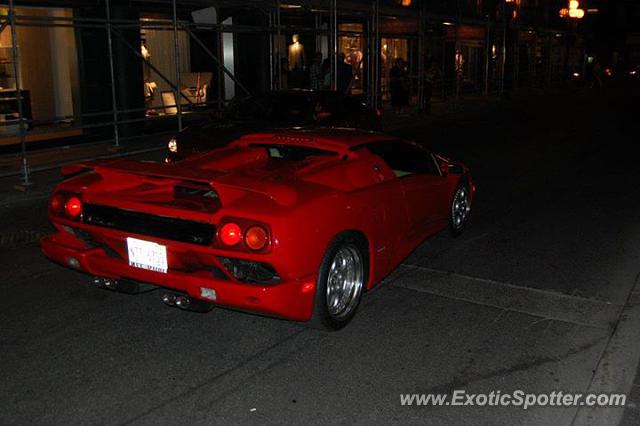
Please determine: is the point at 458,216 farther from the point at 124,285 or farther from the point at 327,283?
the point at 124,285

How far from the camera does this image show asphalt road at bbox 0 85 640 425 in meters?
3.75

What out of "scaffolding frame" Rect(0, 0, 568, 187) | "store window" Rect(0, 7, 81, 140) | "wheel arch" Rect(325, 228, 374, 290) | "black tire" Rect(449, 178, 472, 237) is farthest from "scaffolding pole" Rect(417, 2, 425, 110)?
"wheel arch" Rect(325, 228, 374, 290)

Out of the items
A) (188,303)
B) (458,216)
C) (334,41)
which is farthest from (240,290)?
(334,41)

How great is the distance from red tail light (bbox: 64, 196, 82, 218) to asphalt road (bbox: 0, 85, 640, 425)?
0.82m

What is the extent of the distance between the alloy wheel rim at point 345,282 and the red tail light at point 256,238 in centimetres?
70

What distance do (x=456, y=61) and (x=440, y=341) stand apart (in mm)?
26363

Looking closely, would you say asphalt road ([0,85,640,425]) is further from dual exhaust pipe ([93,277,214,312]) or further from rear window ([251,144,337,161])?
rear window ([251,144,337,161])

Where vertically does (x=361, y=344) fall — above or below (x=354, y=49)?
below

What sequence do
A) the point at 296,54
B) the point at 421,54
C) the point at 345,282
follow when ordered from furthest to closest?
the point at 421,54 → the point at 296,54 → the point at 345,282

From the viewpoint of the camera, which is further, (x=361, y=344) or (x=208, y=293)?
(x=361, y=344)

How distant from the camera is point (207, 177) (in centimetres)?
446

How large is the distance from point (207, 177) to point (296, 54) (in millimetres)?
17830

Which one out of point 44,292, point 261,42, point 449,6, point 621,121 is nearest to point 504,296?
point 44,292

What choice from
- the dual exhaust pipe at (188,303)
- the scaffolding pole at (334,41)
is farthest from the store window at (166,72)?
the dual exhaust pipe at (188,303)
